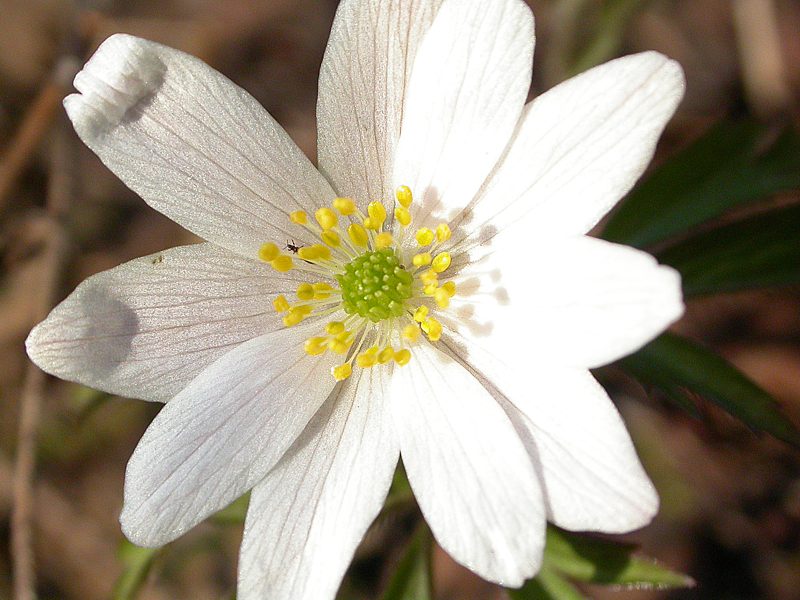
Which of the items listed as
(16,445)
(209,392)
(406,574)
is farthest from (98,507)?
(209,392)

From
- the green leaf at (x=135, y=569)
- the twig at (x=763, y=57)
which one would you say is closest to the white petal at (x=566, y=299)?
the green leaf at (x=135, y=569)

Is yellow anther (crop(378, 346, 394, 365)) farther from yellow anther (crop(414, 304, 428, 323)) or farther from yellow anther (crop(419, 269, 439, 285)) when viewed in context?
yellow anther (crop(419, 269, 439, 285))

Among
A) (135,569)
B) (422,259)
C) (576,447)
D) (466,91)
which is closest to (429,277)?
(422,259)

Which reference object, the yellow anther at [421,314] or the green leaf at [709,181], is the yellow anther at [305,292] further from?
the green leaf at [709,181]

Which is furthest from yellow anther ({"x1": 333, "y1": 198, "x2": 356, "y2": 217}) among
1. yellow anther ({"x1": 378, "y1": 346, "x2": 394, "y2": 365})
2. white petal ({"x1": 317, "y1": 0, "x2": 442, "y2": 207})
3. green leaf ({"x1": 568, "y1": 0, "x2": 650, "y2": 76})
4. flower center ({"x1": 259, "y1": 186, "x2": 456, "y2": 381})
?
green leaf ({"x1": 568, "y1": 0, "x2": 650, "y2": 76})

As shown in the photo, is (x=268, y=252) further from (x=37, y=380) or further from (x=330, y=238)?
(x=37, y=380)

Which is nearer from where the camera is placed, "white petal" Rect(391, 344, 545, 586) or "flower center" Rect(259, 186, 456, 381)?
"white petal" Rect(391, 344, 545, 586)

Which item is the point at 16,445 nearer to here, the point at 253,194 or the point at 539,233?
the point at 253,194

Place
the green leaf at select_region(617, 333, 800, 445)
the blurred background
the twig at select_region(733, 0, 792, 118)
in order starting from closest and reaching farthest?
the green leaf at select_region(617, 333, 800, 445), the blurred background, the twig at select_region(733, 0, 792, 118)
